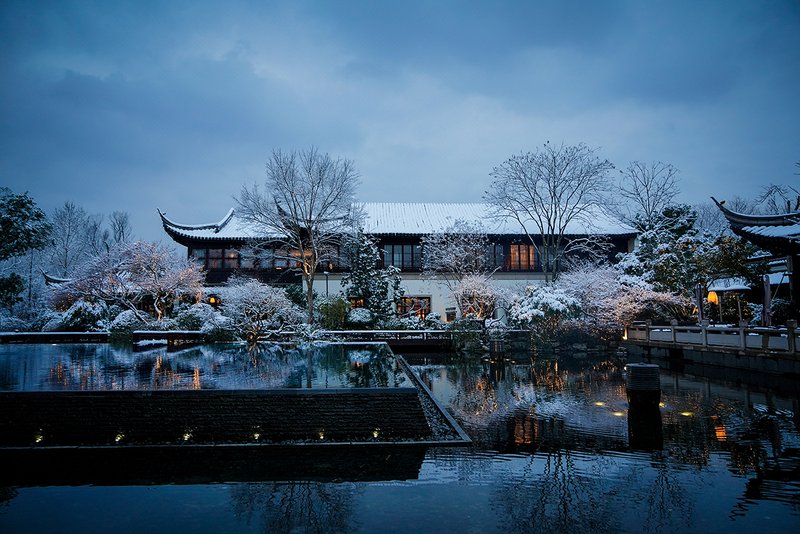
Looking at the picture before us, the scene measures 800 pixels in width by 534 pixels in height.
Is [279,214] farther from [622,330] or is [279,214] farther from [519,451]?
[519,451]

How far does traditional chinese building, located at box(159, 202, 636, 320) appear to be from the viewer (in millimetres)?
32188

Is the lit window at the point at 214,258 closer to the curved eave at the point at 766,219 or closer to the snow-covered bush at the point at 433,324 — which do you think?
the snow-covered bush at the point at 433,324

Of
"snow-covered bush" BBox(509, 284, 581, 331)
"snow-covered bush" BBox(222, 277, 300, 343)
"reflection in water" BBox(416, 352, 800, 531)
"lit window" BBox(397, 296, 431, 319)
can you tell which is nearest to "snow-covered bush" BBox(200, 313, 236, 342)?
"snow-covered bush" BBox(222, 277, 300, 343)

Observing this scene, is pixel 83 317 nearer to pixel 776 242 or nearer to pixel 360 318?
pixel 360 318

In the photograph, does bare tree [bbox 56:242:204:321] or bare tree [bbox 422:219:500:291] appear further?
bare tree [bbox 422:219:500:291]

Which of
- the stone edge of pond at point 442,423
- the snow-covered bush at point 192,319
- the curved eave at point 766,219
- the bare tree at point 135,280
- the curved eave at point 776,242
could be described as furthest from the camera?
the bare tree at point 135,280

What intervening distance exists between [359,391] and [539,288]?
18145mm

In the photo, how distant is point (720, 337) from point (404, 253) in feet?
62.9

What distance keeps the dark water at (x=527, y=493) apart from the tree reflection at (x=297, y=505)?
0.9 inches

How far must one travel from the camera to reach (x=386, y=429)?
338 inches

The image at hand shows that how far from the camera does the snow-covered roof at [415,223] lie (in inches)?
1270

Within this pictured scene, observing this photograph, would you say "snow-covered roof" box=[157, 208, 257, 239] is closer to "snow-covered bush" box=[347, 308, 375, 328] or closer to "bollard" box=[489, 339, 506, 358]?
"snow-covered bush" box=[347, 308, 375, 328]

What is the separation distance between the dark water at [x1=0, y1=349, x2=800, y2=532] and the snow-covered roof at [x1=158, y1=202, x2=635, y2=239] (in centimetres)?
2312

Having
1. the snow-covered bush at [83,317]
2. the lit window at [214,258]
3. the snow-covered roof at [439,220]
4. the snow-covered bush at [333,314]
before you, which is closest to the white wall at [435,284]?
the snow-covered roof at [439,220]
